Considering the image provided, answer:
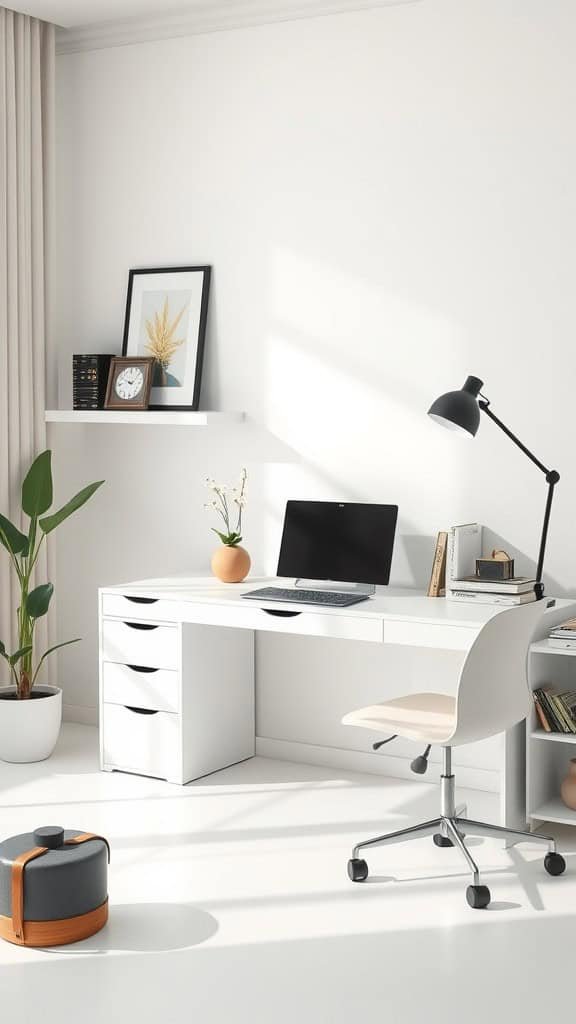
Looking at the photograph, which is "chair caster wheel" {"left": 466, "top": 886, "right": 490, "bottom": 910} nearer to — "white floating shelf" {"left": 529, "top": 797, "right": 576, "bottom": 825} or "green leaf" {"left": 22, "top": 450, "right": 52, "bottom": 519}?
"white floating shelf" {"left": 529, "top": 797, "right": 576, "bottom": 825}

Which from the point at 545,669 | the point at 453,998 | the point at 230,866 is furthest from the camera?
the point at 545,669

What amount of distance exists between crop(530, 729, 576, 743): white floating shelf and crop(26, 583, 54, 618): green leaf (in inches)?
75.6

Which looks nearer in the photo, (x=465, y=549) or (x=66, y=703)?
(x=465, y=549)

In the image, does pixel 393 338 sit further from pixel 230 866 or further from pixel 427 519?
pixel 230 866

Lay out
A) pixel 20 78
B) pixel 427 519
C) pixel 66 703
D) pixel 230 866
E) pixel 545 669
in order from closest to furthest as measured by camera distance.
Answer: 1. pixel 230 866
2. pixel 545 669
3. pixel 427 519
4. pixel 20 78
5. pixel 66 703

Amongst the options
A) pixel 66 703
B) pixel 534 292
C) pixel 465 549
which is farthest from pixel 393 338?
pixel 66 703

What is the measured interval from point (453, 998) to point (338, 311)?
2.46m

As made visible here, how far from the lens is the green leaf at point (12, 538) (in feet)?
14.8

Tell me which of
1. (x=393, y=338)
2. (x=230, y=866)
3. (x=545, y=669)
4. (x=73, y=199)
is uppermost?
(x=73, y=199)

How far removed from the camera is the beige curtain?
465 centimetres

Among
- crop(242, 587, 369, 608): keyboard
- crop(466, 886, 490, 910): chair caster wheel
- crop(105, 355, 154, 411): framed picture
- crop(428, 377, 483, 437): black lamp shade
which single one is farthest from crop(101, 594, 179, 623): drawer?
crop(466, 886, 490, 910): chair caster wheel

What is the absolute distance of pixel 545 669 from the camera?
3725mm

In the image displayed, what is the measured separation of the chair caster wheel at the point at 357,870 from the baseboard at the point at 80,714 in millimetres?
2010

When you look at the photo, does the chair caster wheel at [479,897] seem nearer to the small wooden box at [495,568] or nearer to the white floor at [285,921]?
the white floor at [285,921]
